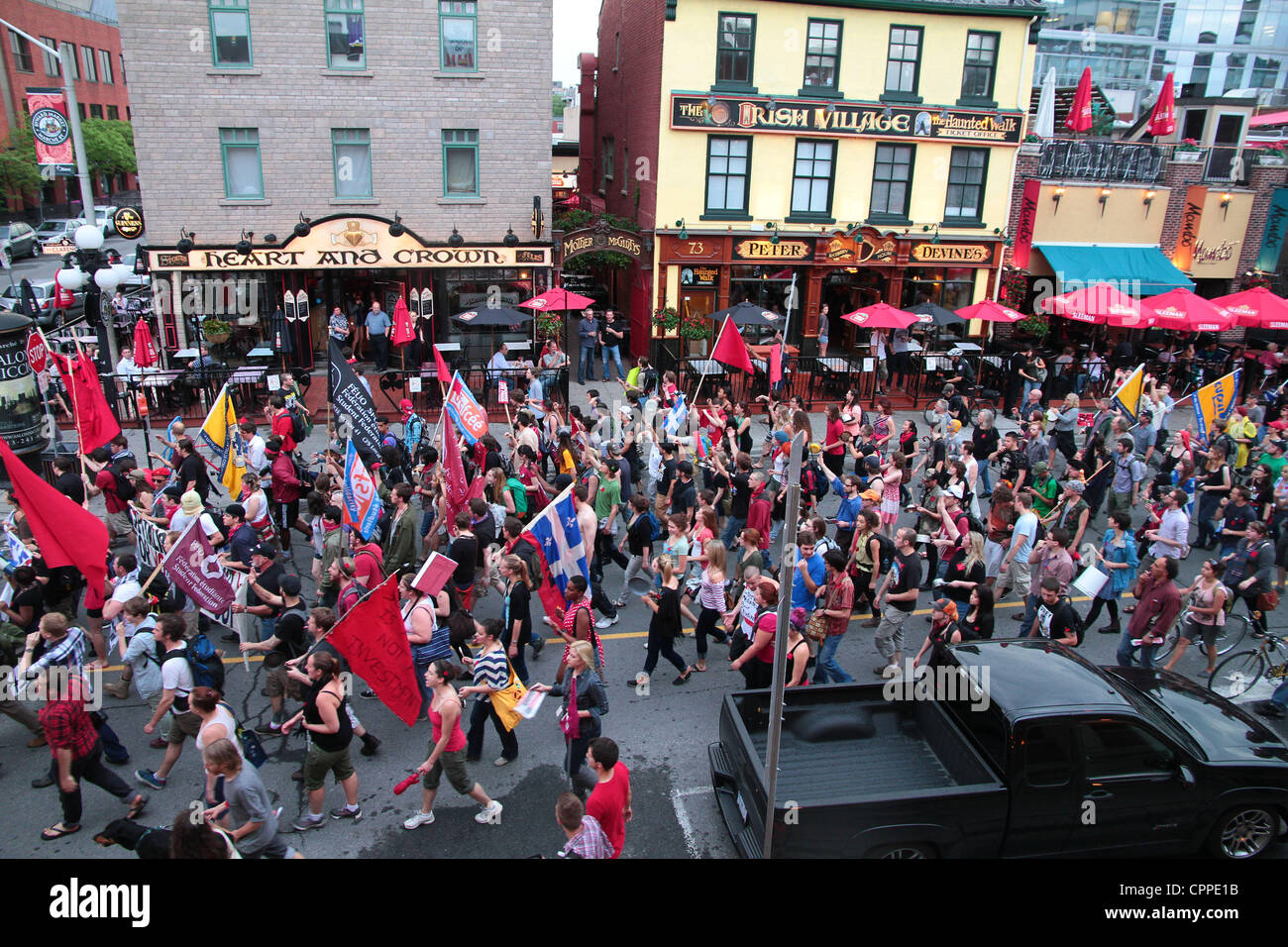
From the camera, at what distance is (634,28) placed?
25.3 metres

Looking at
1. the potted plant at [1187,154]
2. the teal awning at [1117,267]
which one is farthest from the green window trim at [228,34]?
the potted plant at [1187,154]

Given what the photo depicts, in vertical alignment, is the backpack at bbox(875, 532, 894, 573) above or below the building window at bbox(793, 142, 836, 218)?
below

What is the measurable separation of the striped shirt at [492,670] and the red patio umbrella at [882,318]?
49.5 ft

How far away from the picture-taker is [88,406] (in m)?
12.0

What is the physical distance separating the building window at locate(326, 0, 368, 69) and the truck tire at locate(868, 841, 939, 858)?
69.1ft

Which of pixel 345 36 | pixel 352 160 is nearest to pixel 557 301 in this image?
pixel 352 160

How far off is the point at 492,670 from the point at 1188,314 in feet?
67.2

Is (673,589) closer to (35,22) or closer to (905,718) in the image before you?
(905,718)

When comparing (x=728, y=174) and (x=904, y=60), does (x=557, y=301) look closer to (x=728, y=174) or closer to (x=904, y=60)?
(x=728, y=174)

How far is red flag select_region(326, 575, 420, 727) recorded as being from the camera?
23.9 ft

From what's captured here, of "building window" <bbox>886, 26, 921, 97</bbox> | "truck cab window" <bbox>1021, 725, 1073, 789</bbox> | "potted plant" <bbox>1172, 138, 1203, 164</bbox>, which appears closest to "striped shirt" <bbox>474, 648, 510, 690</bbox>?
"truck cab window" <bbox>1021, 725, 1073, 789</bbox>

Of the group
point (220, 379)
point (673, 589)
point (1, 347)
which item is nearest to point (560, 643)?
point (673, 589)

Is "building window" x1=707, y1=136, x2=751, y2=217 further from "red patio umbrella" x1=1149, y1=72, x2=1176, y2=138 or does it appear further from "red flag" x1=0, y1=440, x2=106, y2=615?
"red flag" x1=0, y1=440, x2=106, y2=615

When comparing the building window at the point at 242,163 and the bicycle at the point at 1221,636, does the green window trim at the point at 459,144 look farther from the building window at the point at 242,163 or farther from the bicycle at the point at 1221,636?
the bicycle at the point at 1221,636
